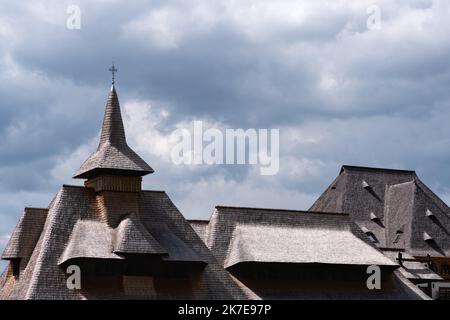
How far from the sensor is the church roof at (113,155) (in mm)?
61656

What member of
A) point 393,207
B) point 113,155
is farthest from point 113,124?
point 393,207

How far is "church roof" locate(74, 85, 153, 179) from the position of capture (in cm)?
6166

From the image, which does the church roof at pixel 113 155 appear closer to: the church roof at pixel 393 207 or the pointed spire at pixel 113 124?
the pointed spire at pixel 113 124

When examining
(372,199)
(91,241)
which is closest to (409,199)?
(372,199)

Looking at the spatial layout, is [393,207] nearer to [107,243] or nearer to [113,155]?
[113,155]

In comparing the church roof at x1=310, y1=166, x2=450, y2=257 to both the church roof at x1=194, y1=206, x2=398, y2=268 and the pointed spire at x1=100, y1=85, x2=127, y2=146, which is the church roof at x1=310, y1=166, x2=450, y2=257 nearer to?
the church roof at x1=194, y1=206, x2=398, y2=268

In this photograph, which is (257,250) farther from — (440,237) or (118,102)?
(440,237)

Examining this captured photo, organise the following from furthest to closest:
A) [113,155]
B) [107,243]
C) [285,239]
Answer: [285,239], [113,155], [107,243]

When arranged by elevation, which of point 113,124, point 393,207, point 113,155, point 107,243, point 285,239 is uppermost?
point 393,207

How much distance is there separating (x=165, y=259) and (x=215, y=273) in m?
4.28

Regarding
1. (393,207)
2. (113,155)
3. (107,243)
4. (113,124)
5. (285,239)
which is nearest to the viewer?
(107,243)

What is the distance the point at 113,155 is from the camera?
62438mm

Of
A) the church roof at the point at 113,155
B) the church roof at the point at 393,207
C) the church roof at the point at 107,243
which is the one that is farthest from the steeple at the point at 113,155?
the church roof at the point at 393,207

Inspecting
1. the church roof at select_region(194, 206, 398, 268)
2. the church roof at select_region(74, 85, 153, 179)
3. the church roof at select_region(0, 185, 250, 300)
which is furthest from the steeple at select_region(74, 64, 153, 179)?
the church roof at select_region(194, 206, 398, 268)
